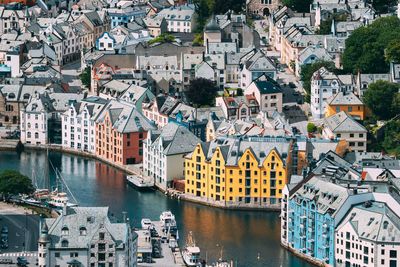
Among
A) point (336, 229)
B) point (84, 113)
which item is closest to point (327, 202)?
point (336, 229)

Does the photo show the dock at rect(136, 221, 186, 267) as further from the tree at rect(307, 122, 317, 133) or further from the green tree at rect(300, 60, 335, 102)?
the green tree at rect(300, 60, 335, 102)

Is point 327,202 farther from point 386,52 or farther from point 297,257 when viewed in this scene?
point 386,52

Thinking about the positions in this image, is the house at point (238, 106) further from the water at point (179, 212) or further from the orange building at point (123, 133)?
the water at point (179, 212)

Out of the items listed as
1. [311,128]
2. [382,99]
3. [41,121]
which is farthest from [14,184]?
[382,99]

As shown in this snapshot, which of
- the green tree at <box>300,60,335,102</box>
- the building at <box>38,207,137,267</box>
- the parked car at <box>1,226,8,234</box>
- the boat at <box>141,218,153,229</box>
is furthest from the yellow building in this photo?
the green tree at <box>300,60,335,102</box>

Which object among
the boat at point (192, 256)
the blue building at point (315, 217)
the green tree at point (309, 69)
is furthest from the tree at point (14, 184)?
the green tree at point (309, 69)

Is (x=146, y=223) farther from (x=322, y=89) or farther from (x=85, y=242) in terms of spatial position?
(x=322, y=89)
